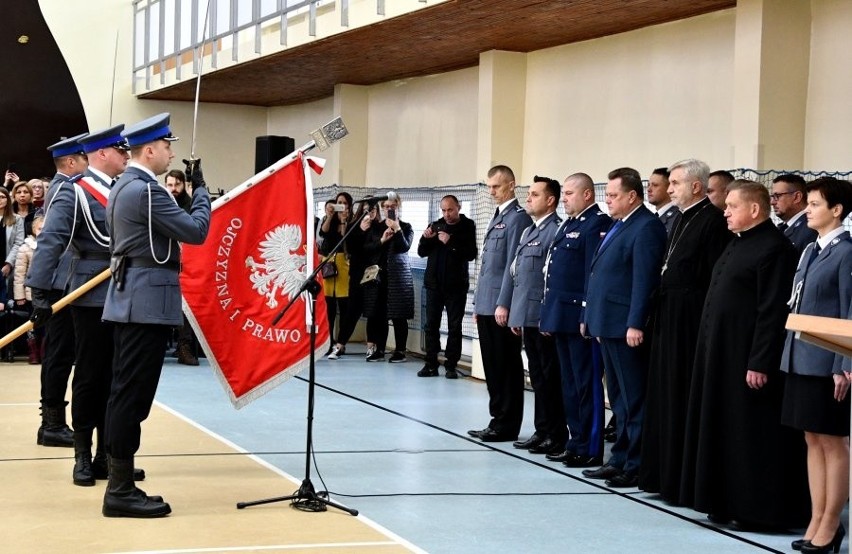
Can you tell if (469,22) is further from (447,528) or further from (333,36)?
(447,528)

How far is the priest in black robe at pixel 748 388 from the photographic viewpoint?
5.99 metres

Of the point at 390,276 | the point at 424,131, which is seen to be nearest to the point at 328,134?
the point at 390,276

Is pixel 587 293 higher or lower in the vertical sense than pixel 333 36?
lower

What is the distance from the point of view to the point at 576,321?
777 centimetres

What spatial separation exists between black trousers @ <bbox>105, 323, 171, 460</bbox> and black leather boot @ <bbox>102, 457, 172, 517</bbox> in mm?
55

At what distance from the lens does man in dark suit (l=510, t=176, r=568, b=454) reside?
8211 millimetres

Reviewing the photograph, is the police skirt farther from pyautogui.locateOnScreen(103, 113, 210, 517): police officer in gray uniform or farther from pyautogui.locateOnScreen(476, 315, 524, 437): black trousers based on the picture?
pyautogui.locateOnScreen(476, 315, 524, 437): black trousers

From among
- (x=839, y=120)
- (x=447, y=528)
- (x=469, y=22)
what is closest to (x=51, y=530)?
(x=447, y=528)

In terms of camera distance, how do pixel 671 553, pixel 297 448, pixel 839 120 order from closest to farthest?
pixel 671 553, pixel 297 448, pixel 839 120

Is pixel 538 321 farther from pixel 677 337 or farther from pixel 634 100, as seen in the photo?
pixel 634 100

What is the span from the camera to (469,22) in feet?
37.1

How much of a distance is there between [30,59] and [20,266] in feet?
20.9

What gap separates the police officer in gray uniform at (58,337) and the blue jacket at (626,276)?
3.05 m

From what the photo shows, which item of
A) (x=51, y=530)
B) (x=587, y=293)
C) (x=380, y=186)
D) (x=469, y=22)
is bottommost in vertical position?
(x=51, y=530)
